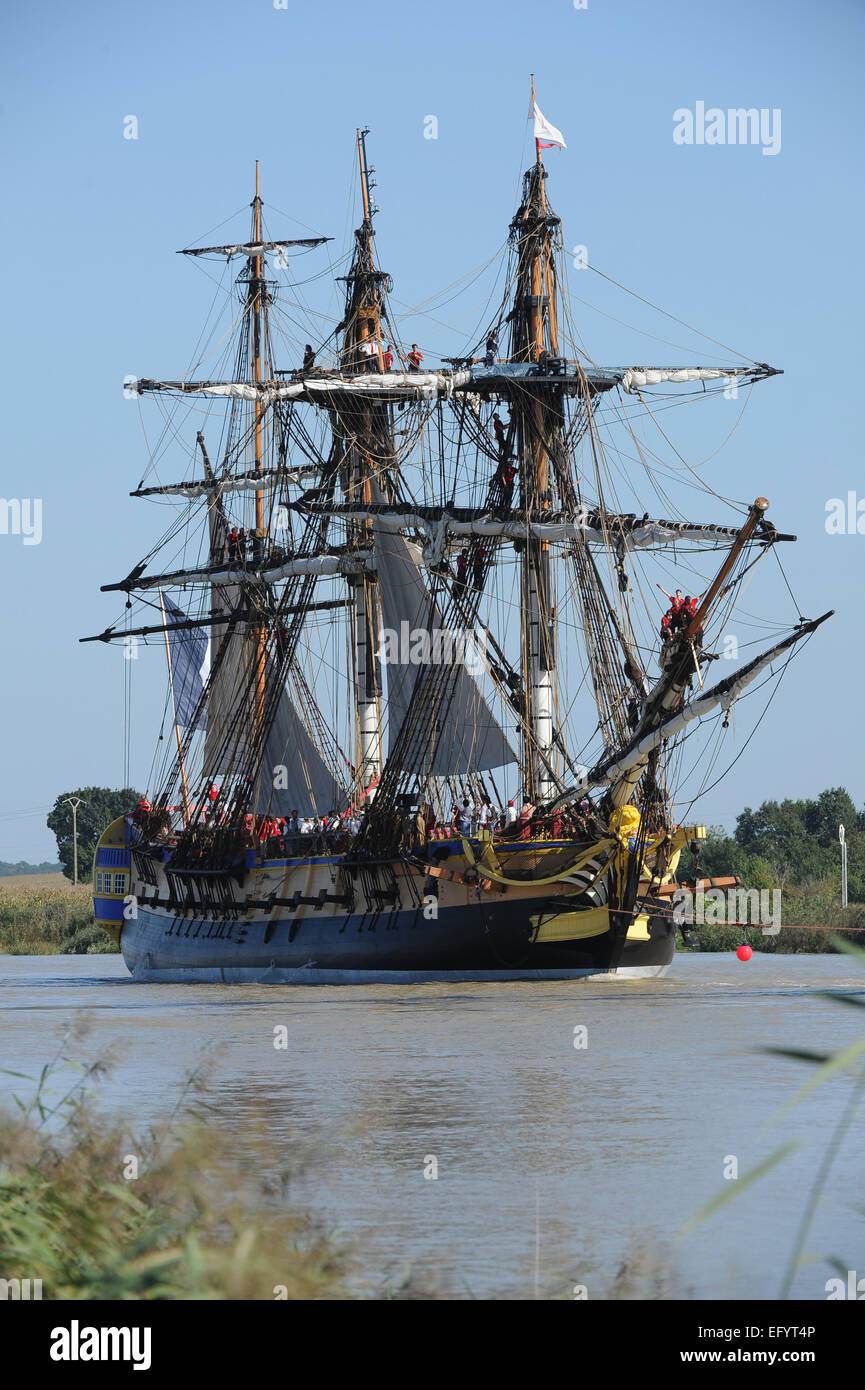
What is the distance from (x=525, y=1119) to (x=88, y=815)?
439 ft

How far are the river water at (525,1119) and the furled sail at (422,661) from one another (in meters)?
11.1

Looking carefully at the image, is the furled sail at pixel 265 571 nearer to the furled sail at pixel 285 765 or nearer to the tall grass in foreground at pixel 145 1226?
the furled sail at pixel 285 765

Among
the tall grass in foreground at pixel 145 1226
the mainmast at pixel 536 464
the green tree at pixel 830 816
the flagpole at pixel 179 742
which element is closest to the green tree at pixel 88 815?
the green tree at pixel 830 816

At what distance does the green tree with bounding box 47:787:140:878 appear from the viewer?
146 metres

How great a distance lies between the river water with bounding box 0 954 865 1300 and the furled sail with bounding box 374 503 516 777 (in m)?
11.1

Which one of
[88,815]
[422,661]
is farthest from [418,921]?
[88,815]

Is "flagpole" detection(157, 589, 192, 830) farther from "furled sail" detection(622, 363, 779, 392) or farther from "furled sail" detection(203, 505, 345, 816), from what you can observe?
"furled sail" detection(622, 363, 779, 392)

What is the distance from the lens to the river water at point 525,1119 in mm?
11281

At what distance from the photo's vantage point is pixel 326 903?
4841 cm

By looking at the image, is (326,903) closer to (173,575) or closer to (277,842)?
(277,842)

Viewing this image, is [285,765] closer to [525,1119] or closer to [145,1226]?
[525,1119]

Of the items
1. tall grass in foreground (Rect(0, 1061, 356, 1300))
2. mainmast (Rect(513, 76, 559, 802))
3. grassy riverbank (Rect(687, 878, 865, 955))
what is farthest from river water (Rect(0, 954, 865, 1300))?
grassy riverbank (Rect(687, 878, 865, 955))

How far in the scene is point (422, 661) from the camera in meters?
47.8
